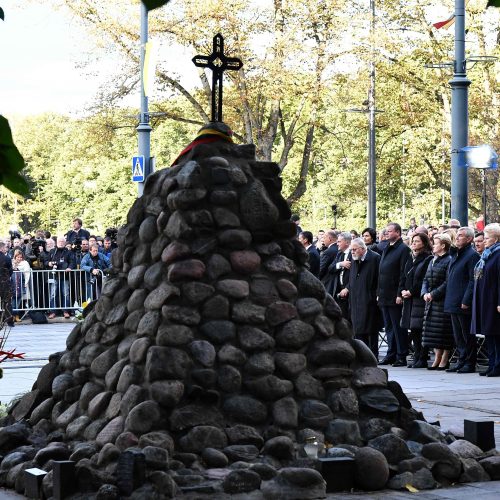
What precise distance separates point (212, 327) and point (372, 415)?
1.37m

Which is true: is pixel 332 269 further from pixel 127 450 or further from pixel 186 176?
pixel 127 450

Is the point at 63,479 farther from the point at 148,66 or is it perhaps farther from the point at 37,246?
the point at 37,246

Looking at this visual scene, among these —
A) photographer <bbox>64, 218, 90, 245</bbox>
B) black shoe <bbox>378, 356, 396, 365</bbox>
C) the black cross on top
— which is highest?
the black cross on top

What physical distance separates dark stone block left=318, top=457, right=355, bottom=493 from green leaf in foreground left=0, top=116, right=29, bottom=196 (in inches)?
220

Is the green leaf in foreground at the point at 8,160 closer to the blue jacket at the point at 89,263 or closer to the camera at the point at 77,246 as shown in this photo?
the blue jacket at the point at 89,263

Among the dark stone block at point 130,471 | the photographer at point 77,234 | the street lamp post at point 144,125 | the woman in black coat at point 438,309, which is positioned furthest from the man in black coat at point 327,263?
the dark stone block at point 130,471

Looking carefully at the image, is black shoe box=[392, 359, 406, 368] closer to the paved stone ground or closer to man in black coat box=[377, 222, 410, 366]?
man in black coat box=[377, 222, 410, 366]

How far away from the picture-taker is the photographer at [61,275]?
26.3m

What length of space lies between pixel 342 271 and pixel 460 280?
2.54 meters

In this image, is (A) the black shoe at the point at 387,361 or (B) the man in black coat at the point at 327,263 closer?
(A) the black shoe at the point at 387,361

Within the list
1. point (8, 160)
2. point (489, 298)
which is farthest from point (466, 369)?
point (8, 160)

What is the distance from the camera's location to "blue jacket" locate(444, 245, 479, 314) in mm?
15359

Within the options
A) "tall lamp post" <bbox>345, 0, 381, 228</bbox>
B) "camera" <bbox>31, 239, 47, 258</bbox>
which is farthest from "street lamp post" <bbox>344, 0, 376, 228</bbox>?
"camera" <bbox>31, 239, 47, 258</bbox>

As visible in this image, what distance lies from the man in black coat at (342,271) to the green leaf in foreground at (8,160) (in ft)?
50.4
